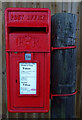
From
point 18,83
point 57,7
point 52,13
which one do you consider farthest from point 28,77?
point 57,7

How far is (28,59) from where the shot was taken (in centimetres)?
148

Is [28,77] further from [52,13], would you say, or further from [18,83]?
[52,13]

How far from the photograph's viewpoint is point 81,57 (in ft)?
7.54

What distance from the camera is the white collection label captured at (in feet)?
4.91

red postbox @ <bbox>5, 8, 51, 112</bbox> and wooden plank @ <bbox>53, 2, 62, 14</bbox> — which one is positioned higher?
wooden plank @ <bbox>53, 2, 62, 14</bbox>

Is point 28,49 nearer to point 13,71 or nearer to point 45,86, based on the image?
point 13,71

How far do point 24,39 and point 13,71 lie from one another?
448 mm

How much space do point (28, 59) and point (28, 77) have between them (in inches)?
9.8

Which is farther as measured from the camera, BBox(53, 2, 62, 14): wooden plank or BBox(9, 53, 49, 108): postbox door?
BBox(53, 2, 62, 14): wooden plank

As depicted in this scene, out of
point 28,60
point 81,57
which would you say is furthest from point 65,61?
point 81,57

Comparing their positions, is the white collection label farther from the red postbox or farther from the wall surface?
the wall surface

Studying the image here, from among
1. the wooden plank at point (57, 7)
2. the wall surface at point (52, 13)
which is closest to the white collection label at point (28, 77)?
the wall surface at point (52, 13)

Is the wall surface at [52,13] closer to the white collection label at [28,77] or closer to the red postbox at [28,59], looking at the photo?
the red postbox at [28,59]

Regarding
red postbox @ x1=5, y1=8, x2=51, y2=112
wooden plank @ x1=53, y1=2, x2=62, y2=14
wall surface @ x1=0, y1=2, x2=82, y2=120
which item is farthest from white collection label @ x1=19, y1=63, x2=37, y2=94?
wooden plank @ x1=53, y1=2, x2=62, y2=14
